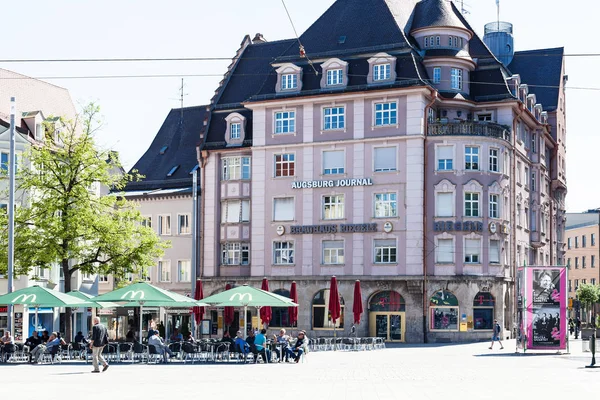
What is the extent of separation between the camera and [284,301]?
4041 cm

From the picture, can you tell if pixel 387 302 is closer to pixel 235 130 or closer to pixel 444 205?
pixel 444 205

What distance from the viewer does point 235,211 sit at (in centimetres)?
6744

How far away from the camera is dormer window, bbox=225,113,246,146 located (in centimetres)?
6800

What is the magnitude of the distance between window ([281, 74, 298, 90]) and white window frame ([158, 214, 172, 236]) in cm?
1397

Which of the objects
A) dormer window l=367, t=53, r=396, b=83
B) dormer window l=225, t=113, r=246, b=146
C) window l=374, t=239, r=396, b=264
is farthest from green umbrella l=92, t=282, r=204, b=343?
dormer window l=225, t=113, r=246, b=146

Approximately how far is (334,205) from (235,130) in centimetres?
978

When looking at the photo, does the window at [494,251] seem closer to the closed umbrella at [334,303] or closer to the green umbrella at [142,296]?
the closed umbrella at [334,303]

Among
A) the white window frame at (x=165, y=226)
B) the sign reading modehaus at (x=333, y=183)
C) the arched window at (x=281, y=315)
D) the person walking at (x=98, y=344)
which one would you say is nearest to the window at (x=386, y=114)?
the sign reading modehaus at (x=333, y=183)

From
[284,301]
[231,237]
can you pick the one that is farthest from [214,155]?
[284,301]

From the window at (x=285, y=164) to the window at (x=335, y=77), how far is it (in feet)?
17.0

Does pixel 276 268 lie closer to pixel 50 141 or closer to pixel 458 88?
pixel 458 88

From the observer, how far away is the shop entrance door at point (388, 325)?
61.2 meters

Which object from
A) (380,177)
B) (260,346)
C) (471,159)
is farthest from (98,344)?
(471,159)

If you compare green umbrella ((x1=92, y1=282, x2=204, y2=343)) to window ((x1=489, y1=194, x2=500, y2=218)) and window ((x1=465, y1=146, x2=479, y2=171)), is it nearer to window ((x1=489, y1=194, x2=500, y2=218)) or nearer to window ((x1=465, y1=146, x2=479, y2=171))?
window ((x1=465, y1=146, x2=479, y2=171))
